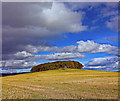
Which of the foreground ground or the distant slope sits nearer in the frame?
the foreground ground

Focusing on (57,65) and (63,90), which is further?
(57,65)

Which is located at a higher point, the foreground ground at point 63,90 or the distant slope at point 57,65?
the distant slope at point 57,65

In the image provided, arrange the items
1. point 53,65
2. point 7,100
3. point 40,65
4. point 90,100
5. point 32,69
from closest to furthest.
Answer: point 90,100, point 7,100, point 53,65, point 40,65, point 32,69

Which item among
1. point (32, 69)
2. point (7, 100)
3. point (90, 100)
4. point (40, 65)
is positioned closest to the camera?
point (90, 100)

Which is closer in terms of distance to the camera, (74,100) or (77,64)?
(74,100)

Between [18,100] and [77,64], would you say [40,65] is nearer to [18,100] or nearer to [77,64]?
[77,64]

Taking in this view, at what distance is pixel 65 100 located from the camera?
1466 cm

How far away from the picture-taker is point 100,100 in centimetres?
1458

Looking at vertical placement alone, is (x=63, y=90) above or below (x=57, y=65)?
below

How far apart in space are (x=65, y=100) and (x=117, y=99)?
520cm

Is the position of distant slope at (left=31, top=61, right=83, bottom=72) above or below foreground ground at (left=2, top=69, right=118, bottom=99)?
above

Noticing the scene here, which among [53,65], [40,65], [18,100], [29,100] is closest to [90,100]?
[29,100]

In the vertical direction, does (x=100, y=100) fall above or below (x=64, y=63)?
below

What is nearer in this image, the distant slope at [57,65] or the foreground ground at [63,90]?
the foreground ground at [63,90]
